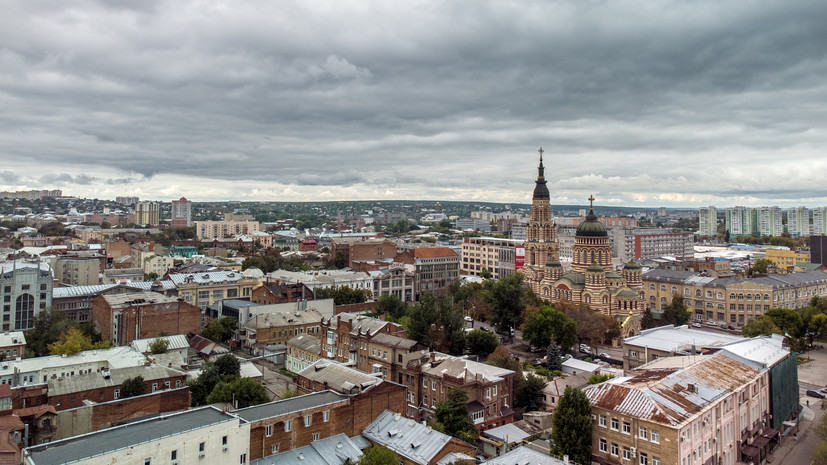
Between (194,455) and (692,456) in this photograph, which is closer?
(194,455)

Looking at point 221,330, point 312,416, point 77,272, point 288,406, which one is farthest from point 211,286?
point 312,416

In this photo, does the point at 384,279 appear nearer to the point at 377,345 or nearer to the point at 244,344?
the point at 244,344

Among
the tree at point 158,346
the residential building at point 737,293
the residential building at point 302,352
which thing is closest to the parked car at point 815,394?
the residential building at point 737,293

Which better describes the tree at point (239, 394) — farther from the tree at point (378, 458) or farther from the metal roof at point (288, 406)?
the tree at point (378, 458)

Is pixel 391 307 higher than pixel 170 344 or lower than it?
A: higher

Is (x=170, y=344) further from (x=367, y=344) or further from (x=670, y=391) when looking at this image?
(x=670, y=391)

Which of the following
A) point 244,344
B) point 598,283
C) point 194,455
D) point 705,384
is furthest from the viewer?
point 598,283

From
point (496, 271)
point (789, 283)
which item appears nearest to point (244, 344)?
point (496, 271)
